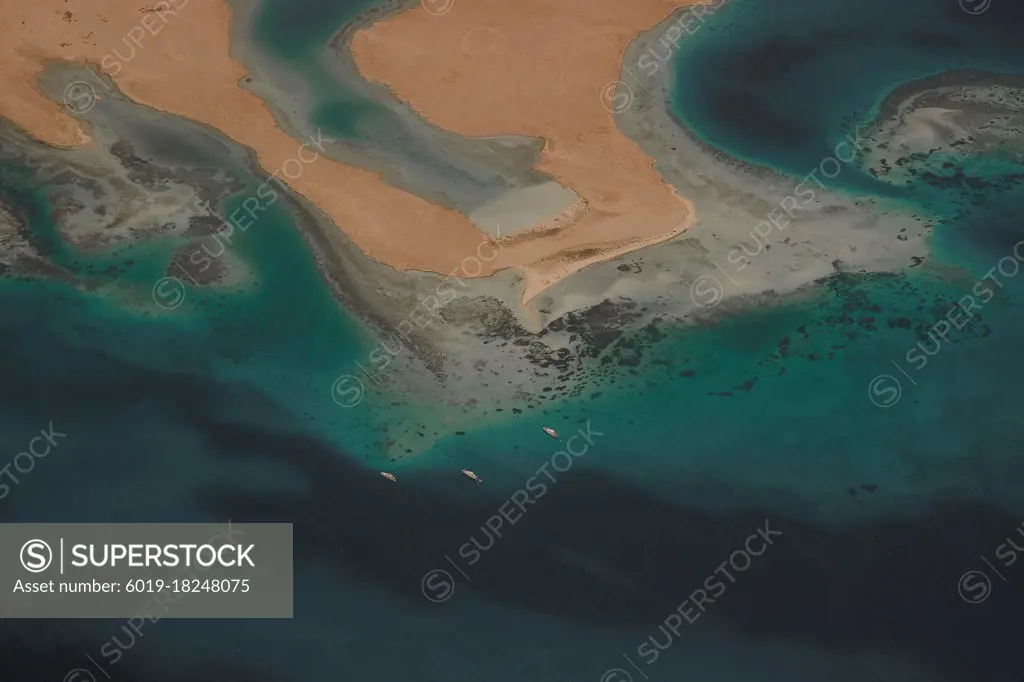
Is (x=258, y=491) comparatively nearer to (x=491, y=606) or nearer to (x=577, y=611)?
(x=491, y=606)

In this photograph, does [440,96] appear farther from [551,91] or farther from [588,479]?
[588,479]

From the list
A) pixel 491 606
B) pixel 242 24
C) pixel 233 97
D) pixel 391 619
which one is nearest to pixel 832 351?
pixel 491 606

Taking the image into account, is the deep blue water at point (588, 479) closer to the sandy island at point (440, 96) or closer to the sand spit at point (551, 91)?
the sandy island at point (440, 96)

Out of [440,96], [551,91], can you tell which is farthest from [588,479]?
[440,96]

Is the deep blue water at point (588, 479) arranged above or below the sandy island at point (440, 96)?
below

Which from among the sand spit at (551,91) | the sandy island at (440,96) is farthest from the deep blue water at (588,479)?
the sand spit at (551,91)

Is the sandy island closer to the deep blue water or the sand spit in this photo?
the sand spit

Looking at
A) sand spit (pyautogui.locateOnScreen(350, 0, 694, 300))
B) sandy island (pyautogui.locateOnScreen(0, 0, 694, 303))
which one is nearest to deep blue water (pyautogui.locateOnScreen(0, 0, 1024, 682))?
sandy island (pyautogui.locateOnScreen(0, 0, 694, 303))
